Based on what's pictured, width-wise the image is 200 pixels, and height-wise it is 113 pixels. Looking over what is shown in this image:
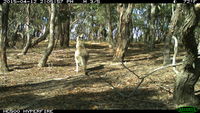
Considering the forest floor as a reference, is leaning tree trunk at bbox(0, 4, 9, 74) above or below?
above

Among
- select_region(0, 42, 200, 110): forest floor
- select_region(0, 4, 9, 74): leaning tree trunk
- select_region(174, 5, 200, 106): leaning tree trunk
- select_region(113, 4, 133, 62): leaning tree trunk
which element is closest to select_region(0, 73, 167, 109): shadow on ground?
select_region(0, 42, 200, 110): forest floor

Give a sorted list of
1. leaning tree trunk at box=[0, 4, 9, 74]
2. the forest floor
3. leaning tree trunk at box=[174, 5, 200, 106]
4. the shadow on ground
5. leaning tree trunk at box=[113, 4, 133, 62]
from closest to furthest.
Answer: leaning tree trunk at box=[174, 5, 200, 106], the shadow on ground, the forest floor, leaning tree trunk at box=[0, 4, 9, 74], leaning tree trunk at box=[113, 4, 133, 62]

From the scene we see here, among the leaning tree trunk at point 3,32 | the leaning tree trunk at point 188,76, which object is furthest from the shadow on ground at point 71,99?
the leaning tree trunk at point 3,32

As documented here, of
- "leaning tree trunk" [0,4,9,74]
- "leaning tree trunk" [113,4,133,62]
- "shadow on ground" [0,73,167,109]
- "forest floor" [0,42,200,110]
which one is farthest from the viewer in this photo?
"leaning tree trunk" [113,4,133,62]

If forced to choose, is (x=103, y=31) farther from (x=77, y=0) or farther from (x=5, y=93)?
(x=5, y=93)

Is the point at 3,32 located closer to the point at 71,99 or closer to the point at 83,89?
the point at 83,89

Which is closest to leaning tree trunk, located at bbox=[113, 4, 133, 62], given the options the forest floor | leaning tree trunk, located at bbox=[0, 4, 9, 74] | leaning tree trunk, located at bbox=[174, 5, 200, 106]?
the forest floor

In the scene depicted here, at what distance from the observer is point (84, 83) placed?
1143 centimetres

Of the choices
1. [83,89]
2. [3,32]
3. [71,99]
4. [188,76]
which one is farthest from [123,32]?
[188,76]

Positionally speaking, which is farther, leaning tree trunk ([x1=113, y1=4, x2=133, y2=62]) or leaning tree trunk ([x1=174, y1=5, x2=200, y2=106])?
leaning tree trunk ([x1=113, y1=4, x2=133, y2=62])

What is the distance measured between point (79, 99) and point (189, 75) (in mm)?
3452

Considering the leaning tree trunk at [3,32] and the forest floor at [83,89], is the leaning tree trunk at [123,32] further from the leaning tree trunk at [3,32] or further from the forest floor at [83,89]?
the leaning tree trunk at [3,32]

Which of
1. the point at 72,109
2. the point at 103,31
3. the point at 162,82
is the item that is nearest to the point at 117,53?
the point at 162,82

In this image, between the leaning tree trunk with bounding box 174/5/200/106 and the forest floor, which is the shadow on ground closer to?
the forest floor
